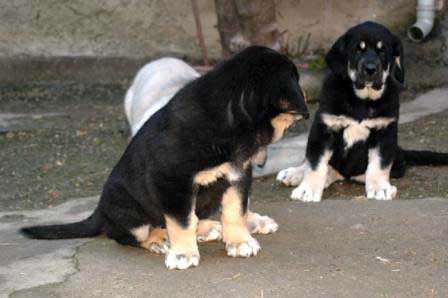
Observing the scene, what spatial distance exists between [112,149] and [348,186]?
247cm

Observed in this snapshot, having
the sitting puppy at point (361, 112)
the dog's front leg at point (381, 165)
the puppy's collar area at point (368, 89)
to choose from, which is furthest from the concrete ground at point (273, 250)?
the puppy's collar area at point (368, 89)

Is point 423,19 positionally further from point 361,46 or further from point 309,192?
point 309,192

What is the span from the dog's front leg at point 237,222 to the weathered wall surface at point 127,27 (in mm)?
5536

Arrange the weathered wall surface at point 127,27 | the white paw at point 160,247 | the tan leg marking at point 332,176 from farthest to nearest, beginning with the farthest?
the weathered wall surface at point 127,27, the tan leg marking at point 332,176, the white paw at point 160,247

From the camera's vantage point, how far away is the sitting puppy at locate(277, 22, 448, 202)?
19.2 ft

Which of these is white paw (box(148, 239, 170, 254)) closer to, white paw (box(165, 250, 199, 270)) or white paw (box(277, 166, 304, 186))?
white paw (box(165, 250, 199, 270))

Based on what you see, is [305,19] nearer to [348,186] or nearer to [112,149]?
[112,149]

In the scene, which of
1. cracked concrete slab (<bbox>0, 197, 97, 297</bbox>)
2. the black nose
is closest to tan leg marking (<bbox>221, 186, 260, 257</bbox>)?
cracked concrete slab (<bbox>0, 197, 97, 297</bbox>)

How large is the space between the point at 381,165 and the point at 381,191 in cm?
20

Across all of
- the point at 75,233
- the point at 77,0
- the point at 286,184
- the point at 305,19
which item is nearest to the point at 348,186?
the point at 286,184

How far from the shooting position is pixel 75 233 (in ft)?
16.3

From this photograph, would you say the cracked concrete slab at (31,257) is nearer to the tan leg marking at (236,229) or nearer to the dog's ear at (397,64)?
the tan leg marking at (236,229)

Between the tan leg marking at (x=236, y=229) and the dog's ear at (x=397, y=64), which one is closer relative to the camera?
the tan leg marking at (x=236, y=229)

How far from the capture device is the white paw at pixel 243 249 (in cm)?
445
